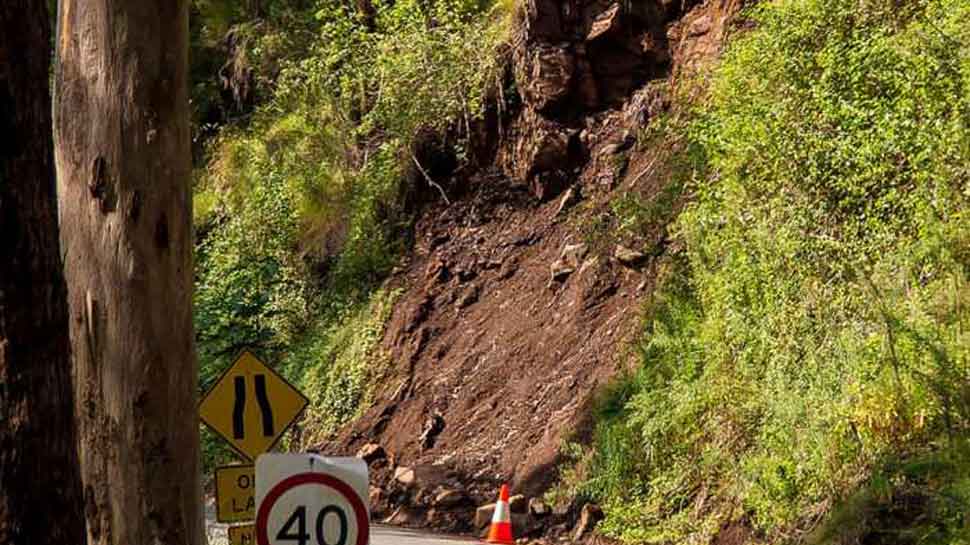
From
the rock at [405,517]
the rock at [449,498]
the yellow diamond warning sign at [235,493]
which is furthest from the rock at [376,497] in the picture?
the yellow diamond warning sign at [235,493]

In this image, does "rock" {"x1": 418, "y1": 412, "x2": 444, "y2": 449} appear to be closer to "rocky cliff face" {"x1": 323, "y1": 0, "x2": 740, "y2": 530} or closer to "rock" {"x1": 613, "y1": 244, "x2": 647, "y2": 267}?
"rocky cliff face" {"x1": 323, "y1": 0, "x2": 740, "y2": 530}

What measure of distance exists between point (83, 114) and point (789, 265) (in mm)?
8657

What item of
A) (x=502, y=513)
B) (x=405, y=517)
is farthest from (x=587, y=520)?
(x=405, y=517)

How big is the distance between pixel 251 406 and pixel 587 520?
641 centimetres

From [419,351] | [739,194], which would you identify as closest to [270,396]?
A: [739,194]

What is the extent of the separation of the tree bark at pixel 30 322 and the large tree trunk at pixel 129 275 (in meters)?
3.11

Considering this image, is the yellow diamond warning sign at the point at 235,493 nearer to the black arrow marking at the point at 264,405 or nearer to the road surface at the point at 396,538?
the black arrow marking at the point at 264,405

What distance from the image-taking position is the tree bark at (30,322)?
21.5 feet

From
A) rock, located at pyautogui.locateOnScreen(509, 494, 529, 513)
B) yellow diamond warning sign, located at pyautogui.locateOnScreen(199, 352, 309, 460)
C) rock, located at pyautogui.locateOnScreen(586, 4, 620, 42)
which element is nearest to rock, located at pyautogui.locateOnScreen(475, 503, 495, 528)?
rock, located at pyautogui.locateOnScreen(509, 494, 529, 513)

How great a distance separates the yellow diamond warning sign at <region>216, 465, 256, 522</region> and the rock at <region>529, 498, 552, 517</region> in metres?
6.64

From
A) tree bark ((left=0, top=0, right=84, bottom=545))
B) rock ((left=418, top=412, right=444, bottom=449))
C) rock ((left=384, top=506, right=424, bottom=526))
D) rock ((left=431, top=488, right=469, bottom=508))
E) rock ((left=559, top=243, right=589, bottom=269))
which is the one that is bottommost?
rock ((left=384, top=506, right=424, bottom=526))

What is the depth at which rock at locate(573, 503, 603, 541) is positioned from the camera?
18047 mm

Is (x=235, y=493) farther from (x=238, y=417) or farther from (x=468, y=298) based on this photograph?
(x=468, y=298)

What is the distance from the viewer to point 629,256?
21953mm
